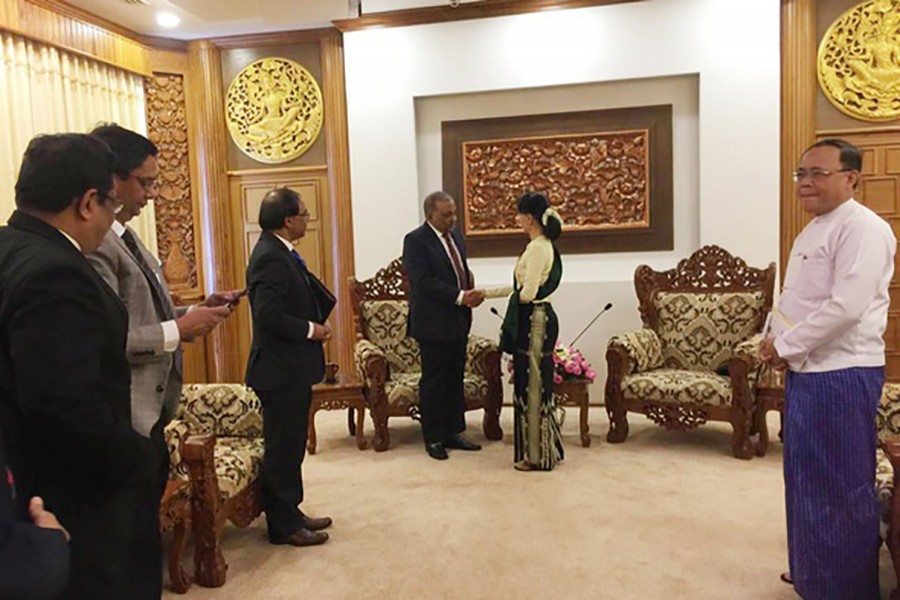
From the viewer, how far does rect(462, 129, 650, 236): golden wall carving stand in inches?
194

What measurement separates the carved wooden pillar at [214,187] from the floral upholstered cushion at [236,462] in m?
2.67

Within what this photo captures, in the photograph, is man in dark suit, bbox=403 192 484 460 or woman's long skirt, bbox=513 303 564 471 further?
man in dark suit, bbox=403 192 484 460

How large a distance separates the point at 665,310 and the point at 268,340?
8.90ft

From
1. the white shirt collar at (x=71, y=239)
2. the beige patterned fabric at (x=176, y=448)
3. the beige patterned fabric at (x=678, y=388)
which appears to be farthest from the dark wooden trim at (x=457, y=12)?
the white shirt collar at (x=71, y=239)

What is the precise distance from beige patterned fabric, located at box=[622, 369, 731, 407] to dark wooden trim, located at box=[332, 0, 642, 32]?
8.46 ft

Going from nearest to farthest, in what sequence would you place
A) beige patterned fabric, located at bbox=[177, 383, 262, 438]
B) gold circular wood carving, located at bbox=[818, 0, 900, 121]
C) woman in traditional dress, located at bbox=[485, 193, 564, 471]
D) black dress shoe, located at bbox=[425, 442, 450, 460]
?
1. beige patterned fabric, located at bbox=[177, 383, 262, 438]
2. woman in traditional dress, located at bbox=[485, 193, 564, 471]
3. black dress shoe, located at bbox=[425, 442, 450, 460]
4. gold circular wood carving, located at bbox=[818, 0, 900, 121]

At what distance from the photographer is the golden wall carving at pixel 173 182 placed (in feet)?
17.4

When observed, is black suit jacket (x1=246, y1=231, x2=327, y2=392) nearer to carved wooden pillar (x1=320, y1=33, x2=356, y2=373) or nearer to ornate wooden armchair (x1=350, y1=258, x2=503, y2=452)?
ornate wooden armchair (x1=350, y1=258, x2=503, y2=452)

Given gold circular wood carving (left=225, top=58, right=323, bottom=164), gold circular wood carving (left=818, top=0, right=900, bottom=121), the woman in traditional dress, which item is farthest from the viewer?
gold circular wood carving (left=225, top=58, right=323, bottom=164)

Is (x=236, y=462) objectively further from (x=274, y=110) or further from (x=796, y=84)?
(x=796, y=84)

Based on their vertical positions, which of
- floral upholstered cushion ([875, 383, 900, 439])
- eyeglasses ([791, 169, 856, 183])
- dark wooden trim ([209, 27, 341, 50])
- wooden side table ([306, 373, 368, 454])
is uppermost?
dark wooden trim ([209, 27, 341, 50])

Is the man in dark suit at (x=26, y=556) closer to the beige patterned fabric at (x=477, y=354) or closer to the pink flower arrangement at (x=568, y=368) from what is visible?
the pink flower arrangement at (x=568, y=368)

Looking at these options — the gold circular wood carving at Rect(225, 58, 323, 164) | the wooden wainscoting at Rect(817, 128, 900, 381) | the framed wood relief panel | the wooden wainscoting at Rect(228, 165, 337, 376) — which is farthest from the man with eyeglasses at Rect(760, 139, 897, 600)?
the gold circular wood carving at Rect(225, 58, 323, 164)

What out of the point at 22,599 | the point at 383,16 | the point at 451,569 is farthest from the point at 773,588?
the point at 383,16
